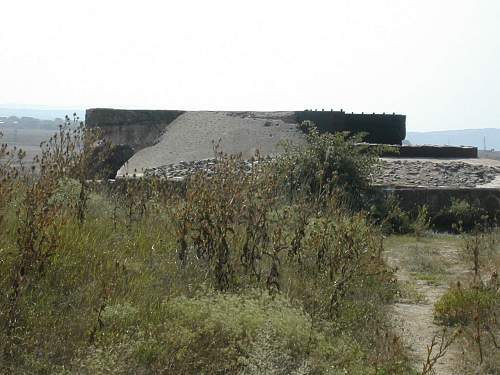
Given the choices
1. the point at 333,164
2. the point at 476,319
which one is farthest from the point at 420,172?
the point at 476,319

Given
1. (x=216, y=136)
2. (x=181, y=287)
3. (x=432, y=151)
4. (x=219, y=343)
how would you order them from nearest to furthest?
(x=219, y=343) < (x=181, y=287) < (x=432, y=151) < (x=216, y=136)

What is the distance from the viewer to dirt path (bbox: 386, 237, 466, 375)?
5.04 m

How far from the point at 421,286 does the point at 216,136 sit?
393 inches

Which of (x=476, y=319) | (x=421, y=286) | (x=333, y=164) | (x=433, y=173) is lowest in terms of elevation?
(x=421, y=286)

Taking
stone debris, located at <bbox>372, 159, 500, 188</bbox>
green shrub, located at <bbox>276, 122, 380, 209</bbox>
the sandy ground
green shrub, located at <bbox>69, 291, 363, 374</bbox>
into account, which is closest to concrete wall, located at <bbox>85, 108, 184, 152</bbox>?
the sandy ground

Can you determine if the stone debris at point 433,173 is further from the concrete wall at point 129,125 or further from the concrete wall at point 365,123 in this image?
the concrete wall at point 129,125

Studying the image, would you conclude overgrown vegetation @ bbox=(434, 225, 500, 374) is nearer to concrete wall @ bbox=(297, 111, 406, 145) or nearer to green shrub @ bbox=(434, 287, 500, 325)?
green shrub @ bbox=(434, 287, 500, 325)

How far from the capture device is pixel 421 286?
7.23 metres

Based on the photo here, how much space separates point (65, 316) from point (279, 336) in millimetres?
1184

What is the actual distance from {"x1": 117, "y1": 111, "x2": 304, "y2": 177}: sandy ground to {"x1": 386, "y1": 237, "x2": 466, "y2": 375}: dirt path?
236 inches

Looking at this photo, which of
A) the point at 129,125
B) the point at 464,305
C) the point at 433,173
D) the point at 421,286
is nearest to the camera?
the point at 464,305

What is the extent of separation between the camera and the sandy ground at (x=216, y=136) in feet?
51.2

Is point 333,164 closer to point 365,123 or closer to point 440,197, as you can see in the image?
point 440,197

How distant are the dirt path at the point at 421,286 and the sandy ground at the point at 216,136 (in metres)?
6.01
